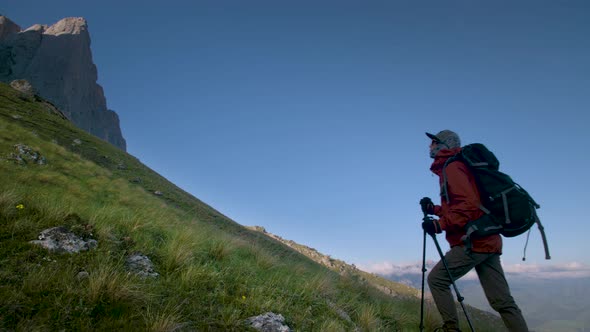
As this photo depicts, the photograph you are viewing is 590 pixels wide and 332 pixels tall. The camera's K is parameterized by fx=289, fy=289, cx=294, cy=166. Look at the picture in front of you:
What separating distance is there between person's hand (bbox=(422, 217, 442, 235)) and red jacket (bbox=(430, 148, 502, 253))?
0.42ft

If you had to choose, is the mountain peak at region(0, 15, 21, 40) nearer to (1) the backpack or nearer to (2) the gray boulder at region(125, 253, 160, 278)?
(2) the gray boulder at region(125, 253, 160, 278)

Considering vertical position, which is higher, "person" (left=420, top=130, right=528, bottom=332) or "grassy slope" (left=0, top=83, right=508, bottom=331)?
"person" (left=420, top=130, right=528, bottom=332)

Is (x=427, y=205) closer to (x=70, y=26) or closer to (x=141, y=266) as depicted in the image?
(x=141, y=266)

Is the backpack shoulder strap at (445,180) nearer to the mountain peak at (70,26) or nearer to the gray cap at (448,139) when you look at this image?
the gray cap at (448,139)

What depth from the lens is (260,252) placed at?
771 cm

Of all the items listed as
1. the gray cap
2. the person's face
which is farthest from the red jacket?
the person's face

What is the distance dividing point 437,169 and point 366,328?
10.7ft

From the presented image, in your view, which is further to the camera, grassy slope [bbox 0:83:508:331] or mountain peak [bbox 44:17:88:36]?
mountain peak [bbox 44:17:88:36]

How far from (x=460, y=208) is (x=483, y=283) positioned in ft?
4.73

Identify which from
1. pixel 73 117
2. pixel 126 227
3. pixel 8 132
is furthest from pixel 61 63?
pixel 126 227

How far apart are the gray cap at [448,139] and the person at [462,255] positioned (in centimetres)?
26

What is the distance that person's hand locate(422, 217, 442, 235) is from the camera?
16.5ft

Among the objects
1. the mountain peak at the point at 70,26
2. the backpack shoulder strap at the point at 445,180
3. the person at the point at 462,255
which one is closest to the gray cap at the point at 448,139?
the person at the point at 462,255

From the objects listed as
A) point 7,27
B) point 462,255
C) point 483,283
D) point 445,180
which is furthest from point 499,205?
point 7,27
